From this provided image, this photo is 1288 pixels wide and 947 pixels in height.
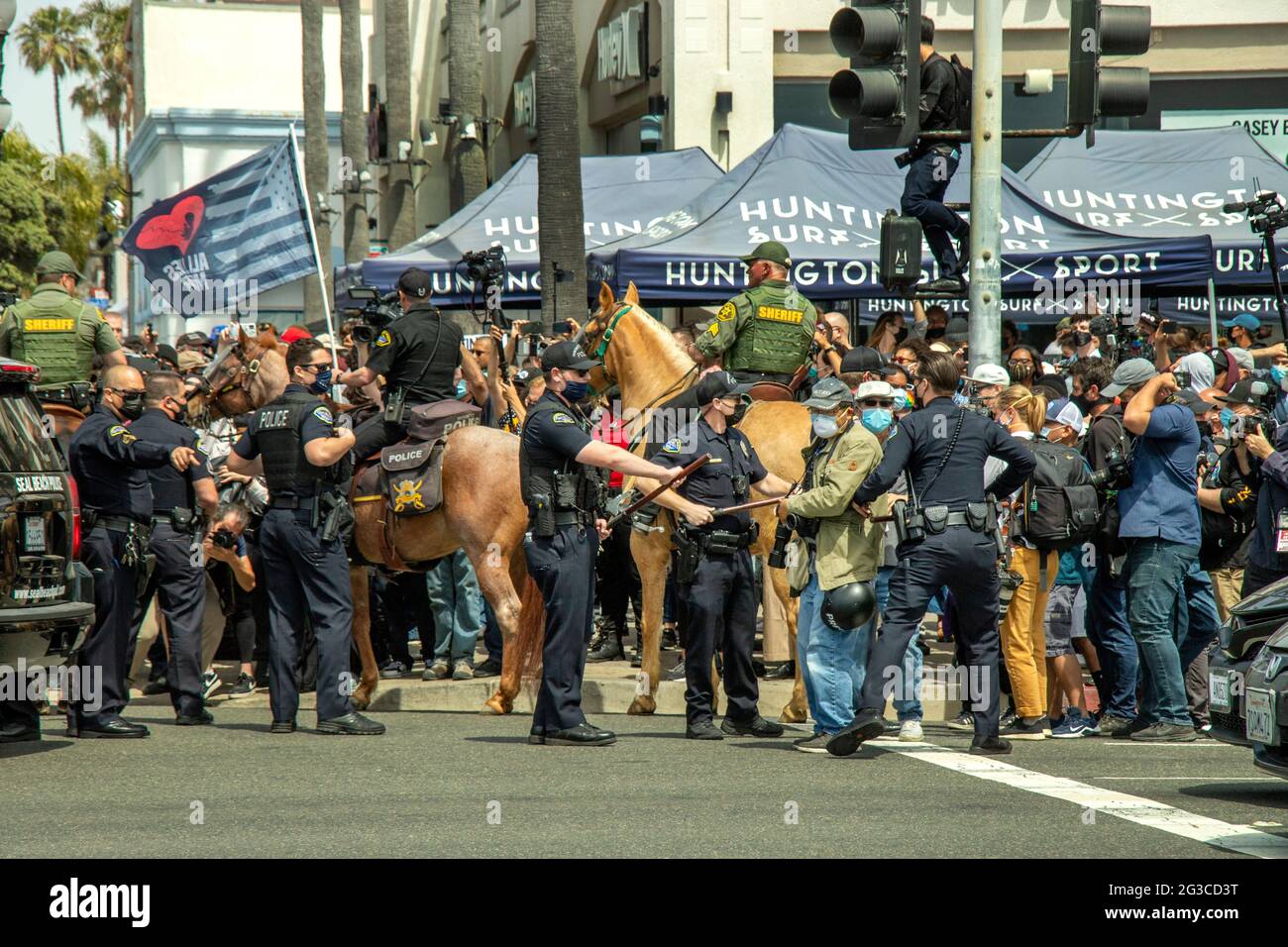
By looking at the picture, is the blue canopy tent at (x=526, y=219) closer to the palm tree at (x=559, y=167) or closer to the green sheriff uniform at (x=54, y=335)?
the palm tree at (x=559, y=167)

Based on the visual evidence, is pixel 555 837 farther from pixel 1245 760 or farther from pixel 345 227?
pixel 345 227

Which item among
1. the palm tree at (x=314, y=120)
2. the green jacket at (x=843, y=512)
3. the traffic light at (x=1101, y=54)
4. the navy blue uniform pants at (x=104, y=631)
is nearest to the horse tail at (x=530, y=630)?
the green jacket at (x=843, y=512)

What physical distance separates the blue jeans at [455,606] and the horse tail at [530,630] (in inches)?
60.4

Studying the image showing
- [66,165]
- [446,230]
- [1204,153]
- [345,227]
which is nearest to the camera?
[446,230]

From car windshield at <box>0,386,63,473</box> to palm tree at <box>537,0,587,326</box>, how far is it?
711 centimetres

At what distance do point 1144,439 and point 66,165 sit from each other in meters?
66.8

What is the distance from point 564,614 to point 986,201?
4217 mm

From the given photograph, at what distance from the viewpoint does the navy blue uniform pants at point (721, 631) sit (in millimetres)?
10469

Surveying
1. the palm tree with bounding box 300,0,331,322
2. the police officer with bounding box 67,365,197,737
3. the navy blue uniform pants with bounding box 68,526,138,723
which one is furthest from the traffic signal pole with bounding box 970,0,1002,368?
the palm tree with bounding box 300,0,331,322

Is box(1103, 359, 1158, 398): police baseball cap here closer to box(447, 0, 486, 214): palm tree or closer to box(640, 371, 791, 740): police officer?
box(640, 371, 791, 740): police officer

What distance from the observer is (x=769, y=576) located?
39.9 feet

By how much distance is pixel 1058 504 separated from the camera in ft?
34.4

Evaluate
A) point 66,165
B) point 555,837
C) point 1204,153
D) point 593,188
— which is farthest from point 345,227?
point 66,165
